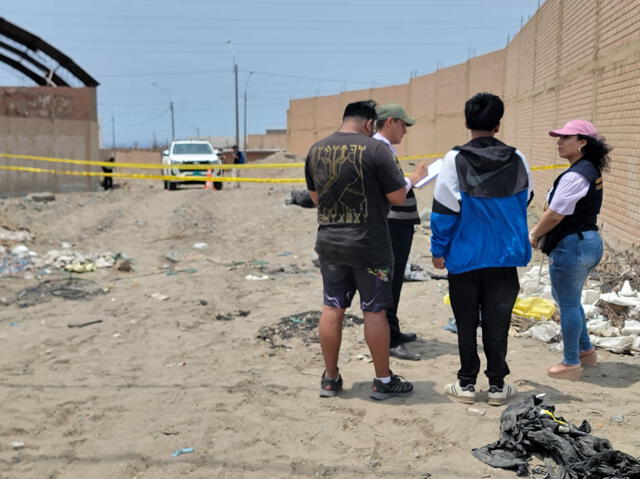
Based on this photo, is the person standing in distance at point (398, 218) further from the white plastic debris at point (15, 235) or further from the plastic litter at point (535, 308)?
the white plastic debris at point (15, 235)

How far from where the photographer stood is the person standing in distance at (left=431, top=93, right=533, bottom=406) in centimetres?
342

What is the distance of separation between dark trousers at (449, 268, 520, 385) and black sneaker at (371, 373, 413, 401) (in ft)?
1.29

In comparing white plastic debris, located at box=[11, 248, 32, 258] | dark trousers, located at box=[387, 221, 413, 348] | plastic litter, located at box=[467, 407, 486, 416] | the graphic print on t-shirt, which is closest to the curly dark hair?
dark trousers, located at box=[387, 221, 413, 348]

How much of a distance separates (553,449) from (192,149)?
739 inches

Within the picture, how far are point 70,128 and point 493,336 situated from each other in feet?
58.2

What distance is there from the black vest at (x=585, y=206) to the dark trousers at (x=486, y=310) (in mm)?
512

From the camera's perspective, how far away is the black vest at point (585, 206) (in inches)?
146

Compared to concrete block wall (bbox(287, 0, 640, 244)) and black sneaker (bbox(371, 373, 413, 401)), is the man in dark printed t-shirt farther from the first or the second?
concrete block wall (bbox(287, 0, 640, 244))

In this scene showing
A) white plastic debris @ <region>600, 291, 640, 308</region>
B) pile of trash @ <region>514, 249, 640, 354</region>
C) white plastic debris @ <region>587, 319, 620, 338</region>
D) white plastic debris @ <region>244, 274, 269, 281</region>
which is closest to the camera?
pile of trash @ <region>514, 249, 640, 354</region>

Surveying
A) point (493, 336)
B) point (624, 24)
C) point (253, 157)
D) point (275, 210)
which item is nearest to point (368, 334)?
point (493, 336)

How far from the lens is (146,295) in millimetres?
6977

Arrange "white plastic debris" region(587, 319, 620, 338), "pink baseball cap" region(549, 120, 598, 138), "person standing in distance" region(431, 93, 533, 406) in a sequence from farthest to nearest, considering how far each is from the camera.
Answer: "white plastic debris" region(587, 319, 620, 338)
"pink baseball cap" region(549, 120, 598, 138)
"person standing in distance" region(431, 93, 533, 406)

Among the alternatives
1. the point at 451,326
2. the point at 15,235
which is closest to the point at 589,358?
the point at 451,326

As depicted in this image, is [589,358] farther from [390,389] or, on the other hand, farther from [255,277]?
[255,277]
